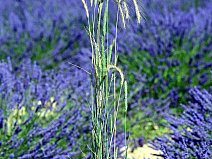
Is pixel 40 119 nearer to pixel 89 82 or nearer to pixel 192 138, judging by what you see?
pixel 89 82

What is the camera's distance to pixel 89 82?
436cm

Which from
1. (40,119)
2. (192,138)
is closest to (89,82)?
(40,119)

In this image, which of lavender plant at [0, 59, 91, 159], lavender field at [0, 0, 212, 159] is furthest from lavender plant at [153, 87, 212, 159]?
lavender plant at [0, 59, 91, 159]

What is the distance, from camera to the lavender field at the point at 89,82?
3494 mm

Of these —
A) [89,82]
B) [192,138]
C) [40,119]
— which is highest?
[89,82]

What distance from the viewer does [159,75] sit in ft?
16.1

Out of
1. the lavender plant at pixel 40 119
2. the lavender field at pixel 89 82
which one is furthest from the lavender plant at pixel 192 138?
the lavender plant at pixel 40 119

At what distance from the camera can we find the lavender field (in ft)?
11.5

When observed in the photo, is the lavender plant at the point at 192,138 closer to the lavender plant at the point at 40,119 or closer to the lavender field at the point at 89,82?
the lavender field at the point at 89,82

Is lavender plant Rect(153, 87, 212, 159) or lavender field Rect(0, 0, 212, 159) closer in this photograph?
lavender plant Rect(153, 87, 212, 159)

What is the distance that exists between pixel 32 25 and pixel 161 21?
128 centimetres

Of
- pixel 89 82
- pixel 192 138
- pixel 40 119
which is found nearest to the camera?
pixel 192 138

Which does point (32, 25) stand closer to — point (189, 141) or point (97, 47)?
point (189, 141)

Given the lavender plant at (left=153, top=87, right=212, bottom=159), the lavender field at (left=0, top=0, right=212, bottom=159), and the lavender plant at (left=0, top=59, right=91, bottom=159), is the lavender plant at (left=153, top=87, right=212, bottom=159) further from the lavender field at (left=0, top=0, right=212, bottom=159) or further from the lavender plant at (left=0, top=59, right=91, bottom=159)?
the lavender plant at (left=0, top=59, right=91, bottom=159)
